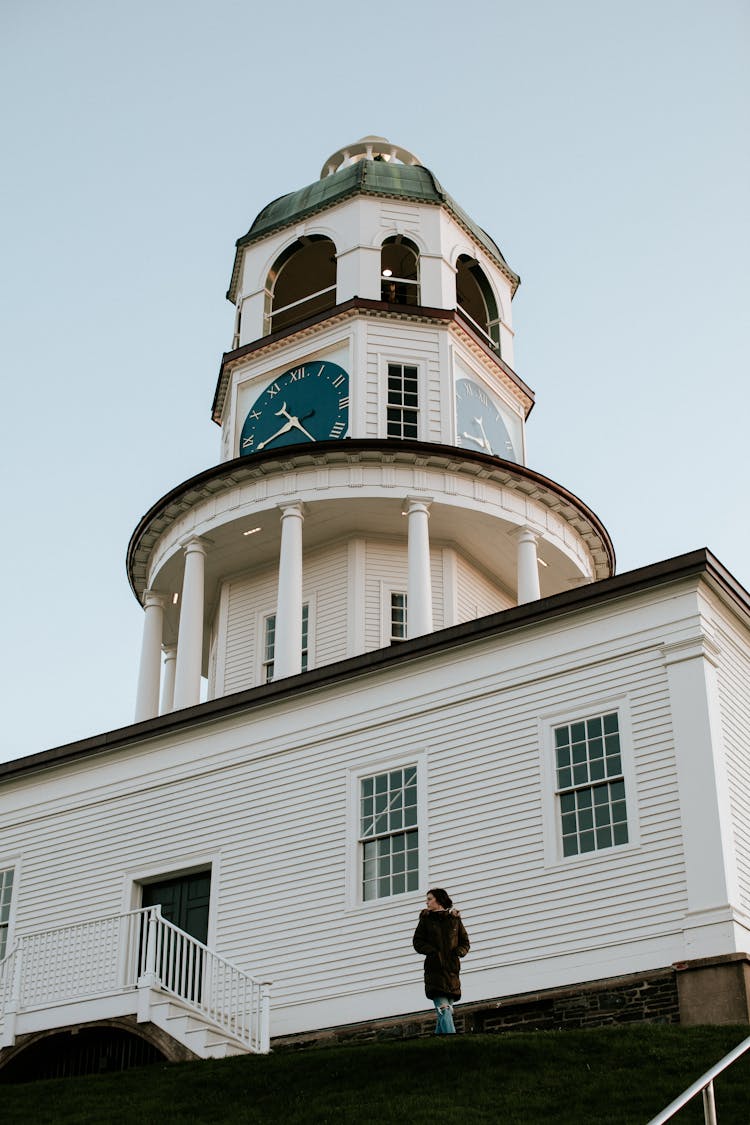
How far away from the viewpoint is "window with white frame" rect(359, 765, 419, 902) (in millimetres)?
20266

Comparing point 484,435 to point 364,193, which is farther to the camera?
point 364,193

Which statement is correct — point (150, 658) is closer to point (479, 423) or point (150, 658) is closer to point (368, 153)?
point (479, 423)

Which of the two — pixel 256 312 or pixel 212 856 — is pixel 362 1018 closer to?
pixel 212 856

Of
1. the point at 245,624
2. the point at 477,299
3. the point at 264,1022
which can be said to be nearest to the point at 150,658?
the point at 245,624

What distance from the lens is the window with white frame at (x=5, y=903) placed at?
23931 mm

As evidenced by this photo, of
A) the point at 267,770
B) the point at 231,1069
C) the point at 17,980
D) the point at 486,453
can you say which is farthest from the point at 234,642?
the point at 231,1069

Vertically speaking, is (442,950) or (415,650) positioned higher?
(415,650)

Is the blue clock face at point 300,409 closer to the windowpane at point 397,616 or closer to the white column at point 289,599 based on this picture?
the white column at point 289,599

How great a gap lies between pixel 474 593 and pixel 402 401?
4.41m

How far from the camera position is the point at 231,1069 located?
16969 millimetres

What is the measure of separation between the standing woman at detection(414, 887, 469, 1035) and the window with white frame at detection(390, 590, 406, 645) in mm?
12256

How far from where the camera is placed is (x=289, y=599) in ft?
91.2

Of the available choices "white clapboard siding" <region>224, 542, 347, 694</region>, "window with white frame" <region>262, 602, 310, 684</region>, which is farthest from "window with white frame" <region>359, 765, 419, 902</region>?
"window with white frame" <region>262, 602, 310, 684</region>

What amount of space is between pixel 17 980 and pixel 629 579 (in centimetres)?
1001
